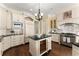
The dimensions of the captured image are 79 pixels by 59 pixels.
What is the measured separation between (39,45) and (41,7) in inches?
29.1

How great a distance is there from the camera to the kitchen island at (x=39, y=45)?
1904mm

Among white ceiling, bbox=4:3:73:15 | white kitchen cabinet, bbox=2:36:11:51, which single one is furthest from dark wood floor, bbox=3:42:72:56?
white ceiling, bbox=4:3:73:15

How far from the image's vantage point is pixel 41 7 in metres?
1.89

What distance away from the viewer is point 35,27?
6.17 ft

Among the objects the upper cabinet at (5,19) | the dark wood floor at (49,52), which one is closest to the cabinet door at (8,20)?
the upper cabinet at (5,19)

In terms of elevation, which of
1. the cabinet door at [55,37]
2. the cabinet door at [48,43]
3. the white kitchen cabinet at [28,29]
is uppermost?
the white kitchen cabinet at [28,29]

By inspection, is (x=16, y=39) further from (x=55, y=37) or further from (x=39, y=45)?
(x=55, y=37)

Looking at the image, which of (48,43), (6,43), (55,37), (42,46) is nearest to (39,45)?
(42,46)

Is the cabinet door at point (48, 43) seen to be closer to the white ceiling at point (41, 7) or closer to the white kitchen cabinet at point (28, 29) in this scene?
the white kitchen cabinet at point (28, 29)

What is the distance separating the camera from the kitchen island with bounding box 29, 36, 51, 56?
1.90 meters

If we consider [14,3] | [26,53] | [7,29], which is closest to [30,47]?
[26,53]

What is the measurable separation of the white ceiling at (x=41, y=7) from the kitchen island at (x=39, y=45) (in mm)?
514

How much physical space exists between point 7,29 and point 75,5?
4.53ft

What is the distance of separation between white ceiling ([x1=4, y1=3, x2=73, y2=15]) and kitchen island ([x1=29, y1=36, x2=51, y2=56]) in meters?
0.51
